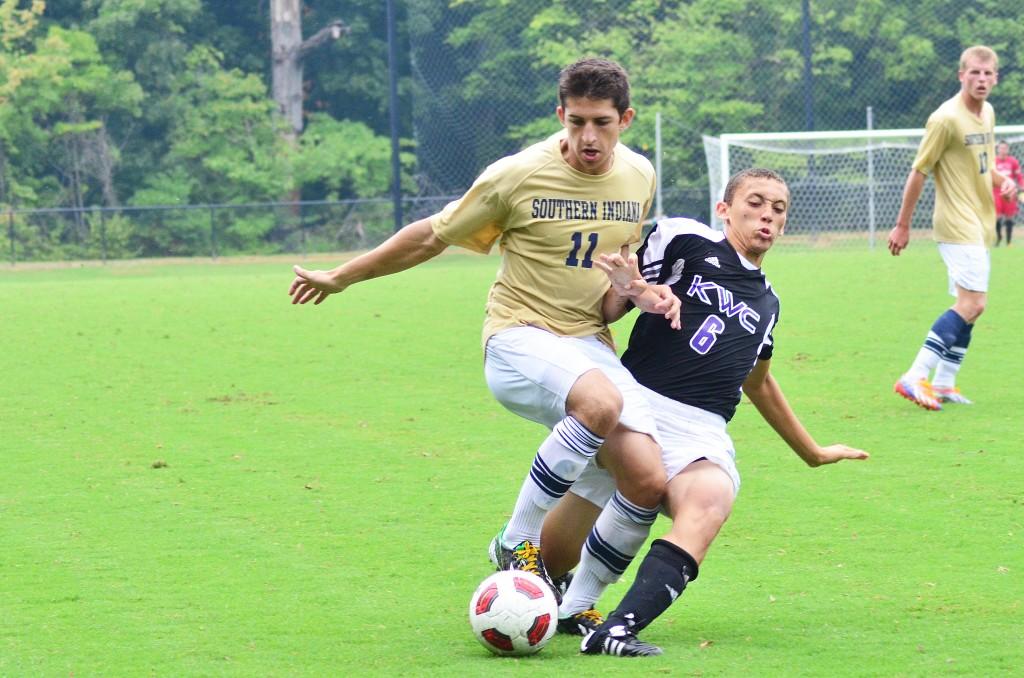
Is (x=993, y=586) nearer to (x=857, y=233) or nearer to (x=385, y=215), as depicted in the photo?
(x=857, y=233)

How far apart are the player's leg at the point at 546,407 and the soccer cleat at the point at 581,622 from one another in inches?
7.2

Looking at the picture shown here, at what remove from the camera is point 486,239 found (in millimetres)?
5352

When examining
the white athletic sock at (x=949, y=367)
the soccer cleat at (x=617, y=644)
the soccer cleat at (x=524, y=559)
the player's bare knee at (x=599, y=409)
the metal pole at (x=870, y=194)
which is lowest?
the metal pole at (x=870, y=194)

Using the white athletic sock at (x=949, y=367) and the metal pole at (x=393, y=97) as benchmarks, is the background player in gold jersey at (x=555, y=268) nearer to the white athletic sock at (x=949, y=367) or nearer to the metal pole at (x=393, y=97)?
the white athletic sock at (x=949, y=367)

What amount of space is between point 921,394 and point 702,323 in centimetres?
494

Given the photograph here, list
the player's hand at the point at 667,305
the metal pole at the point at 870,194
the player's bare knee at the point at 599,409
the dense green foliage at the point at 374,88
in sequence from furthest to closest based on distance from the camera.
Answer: the dense green foliage at the point at 374,88 < the metal pole at the point at 870,194 < the player's hand at the point at 667,305 < the player's bare knee at the point at 599,409

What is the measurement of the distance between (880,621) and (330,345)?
972 cm

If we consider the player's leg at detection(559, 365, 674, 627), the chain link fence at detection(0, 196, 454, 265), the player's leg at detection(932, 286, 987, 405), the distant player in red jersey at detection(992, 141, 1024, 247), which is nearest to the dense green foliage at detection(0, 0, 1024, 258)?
the chain link fence at detection(0, 196, 454, 265)

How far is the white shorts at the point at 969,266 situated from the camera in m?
9.70

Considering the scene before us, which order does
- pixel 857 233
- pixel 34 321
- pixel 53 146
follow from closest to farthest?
pixel 34 321 → pixel 857 233 → pixel 53 146

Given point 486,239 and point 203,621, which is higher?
point 486,239

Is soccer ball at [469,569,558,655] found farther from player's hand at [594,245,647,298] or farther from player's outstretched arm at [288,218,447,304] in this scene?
player's outstretched arm at [288,218,447,304]

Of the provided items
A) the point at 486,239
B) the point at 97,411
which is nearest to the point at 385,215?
the point at 97,411

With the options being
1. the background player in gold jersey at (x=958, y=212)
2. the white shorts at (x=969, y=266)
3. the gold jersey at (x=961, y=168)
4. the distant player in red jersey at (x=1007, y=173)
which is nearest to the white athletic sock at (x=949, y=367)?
the background player in gold jersey at (x=958, y=212)
